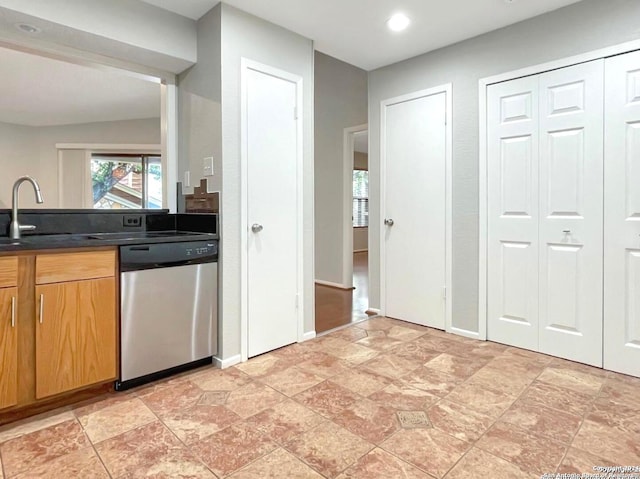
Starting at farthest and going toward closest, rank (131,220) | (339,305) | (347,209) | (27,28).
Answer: (347,209)
(339,305)
(131,220)
(27,28)

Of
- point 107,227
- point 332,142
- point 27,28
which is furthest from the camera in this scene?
point 332,142

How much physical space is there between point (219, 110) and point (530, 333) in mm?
2696

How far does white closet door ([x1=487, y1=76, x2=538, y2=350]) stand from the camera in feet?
8.89

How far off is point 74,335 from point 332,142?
158 inches

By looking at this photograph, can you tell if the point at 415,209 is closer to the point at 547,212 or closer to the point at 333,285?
the point at 547,212

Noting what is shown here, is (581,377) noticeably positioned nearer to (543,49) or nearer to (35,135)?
(543,49)

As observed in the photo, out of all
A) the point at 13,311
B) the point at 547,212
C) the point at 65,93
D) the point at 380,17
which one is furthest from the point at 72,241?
the point at 547,212

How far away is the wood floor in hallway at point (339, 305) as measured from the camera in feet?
11.7

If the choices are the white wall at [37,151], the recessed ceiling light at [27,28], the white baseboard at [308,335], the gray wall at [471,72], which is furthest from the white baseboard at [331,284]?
the recessed ceiling light at [27,28]

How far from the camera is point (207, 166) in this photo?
2.58m

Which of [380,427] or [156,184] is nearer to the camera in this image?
[380,427]

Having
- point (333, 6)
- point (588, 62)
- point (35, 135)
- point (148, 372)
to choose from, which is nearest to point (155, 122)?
point (35, 135)

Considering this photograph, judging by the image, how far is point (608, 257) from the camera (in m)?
2.40

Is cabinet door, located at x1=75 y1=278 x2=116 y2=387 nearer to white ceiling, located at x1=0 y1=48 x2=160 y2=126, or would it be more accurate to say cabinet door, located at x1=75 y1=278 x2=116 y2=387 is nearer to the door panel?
the door panel
